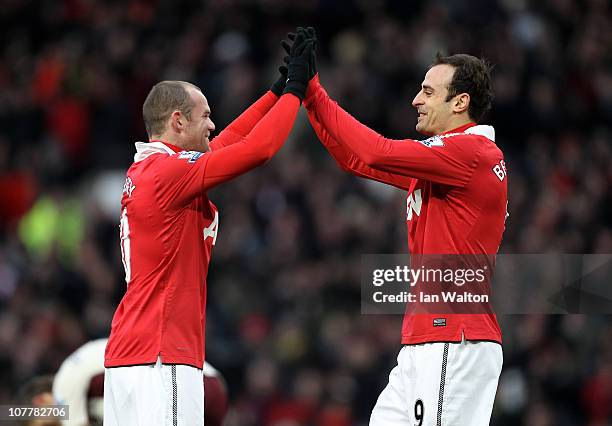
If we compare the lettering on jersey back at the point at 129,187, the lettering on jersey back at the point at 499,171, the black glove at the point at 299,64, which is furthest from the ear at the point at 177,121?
the lettering on jersey back at the point at 499,171

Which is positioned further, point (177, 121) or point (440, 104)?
point (440, 104)

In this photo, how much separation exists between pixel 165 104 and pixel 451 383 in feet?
6.26

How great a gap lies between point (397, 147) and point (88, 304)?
6963 millimetres

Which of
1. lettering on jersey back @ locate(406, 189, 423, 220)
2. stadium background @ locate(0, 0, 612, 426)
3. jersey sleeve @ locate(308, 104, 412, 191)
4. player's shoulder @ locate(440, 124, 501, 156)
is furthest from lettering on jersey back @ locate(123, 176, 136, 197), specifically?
stadium background @ locate(0, 0, 612, 426)

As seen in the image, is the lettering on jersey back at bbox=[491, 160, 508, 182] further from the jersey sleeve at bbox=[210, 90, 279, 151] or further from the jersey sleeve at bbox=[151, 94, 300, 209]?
the jersey sleeve at bbox=[210, 90, 279, 151]

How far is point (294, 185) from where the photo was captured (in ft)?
42.0

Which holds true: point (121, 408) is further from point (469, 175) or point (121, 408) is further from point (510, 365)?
point (510, 365)

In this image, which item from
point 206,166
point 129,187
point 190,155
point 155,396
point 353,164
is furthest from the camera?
point 353,164

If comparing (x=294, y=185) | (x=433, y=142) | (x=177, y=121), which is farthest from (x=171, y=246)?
(x=294, y=185)

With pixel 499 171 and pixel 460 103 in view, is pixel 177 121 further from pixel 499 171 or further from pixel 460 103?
pixel 499 171

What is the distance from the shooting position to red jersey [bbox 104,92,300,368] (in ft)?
18.1

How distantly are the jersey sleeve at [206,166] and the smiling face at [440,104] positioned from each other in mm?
821

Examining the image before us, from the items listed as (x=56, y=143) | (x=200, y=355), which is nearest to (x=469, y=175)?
(x=200, y=355)

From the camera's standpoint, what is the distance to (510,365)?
11344 mm
